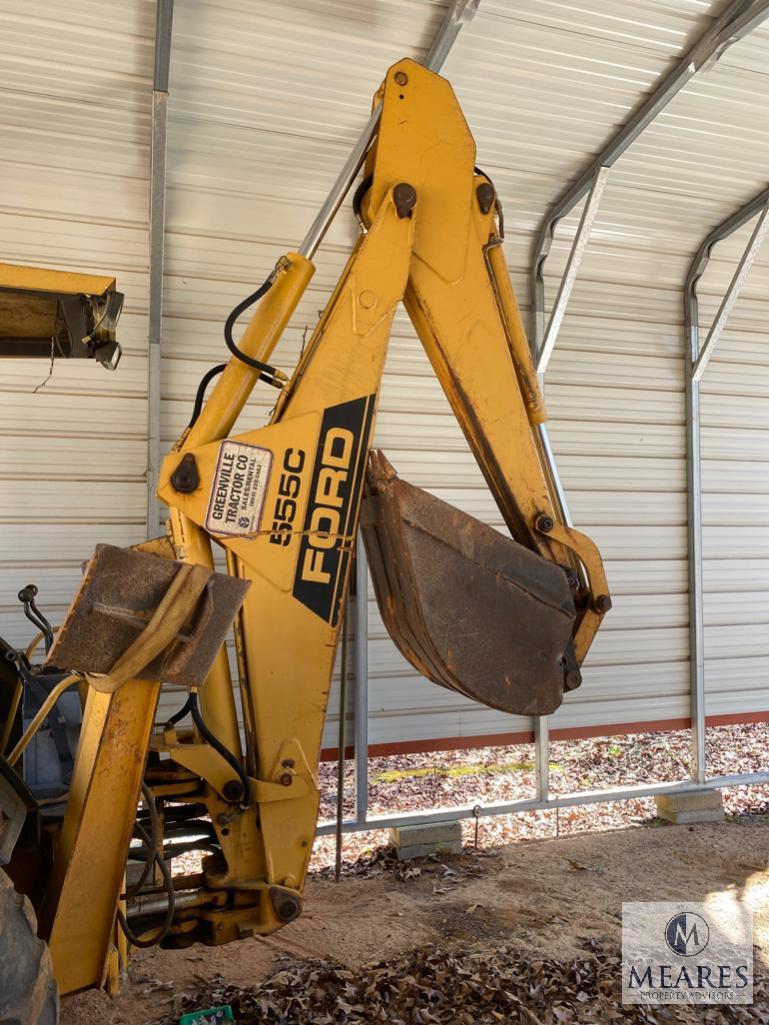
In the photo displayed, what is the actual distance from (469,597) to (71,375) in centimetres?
386

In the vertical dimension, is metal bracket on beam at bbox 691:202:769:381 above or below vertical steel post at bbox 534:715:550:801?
above

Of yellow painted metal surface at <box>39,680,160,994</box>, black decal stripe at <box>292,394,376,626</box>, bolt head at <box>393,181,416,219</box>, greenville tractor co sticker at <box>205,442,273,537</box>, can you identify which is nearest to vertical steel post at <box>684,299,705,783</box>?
bolt head at <box>393,181,416,219</box>

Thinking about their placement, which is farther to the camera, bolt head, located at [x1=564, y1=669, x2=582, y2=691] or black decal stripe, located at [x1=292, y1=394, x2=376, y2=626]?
bolt head, located at [x1=564, y1=669, x2=582, y2=691]

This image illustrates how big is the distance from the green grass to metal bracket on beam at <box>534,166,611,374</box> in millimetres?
3829

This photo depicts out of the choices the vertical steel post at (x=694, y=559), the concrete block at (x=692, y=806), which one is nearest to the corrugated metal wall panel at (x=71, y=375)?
the vertical steel post at (x=694, y=559)

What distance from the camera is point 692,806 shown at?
7.22 metres

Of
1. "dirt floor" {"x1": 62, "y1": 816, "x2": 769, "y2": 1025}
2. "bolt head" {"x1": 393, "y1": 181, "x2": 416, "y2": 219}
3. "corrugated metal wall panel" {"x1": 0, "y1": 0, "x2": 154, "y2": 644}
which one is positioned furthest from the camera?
"corrugated metal wall panel" {"x1": 0, "y1": 0, "x2": 154, "y2": 644}

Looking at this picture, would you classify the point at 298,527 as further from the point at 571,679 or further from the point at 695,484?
the point at 695,484

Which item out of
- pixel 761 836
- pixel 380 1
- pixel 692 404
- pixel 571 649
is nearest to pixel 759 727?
pixel 761 836

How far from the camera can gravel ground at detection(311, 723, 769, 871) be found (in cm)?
679

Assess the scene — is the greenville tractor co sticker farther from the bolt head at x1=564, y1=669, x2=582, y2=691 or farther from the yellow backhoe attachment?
the bolt head at x1=564, y1=669, x2=582, y2=691

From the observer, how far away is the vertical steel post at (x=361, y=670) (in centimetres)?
Result: 621

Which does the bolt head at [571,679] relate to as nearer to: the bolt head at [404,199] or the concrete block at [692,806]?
the bolt head at [404,199]

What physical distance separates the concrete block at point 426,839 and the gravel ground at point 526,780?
0.87 ft
